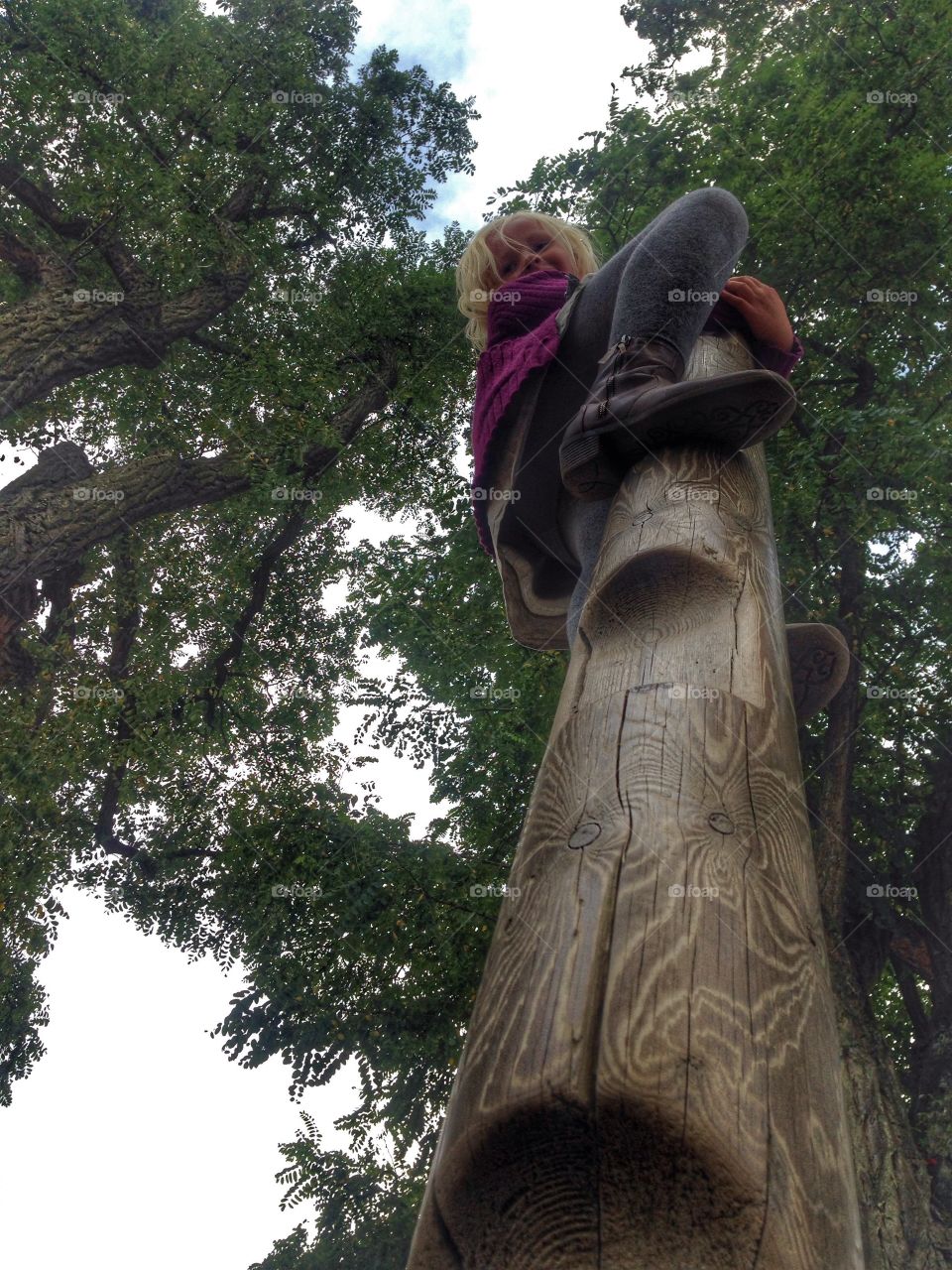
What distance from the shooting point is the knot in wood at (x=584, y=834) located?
1271 mm

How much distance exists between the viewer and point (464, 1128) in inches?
39.4

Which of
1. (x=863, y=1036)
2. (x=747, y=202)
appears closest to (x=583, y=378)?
(x=863, y=1036)

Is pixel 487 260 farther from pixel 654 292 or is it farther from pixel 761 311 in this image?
pixel 654 292

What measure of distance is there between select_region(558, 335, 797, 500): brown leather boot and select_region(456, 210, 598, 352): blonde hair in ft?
3.89

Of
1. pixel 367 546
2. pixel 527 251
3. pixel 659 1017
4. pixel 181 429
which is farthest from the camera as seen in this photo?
pixel 181 429

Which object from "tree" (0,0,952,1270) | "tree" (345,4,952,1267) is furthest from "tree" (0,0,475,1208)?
"tree" (345,4,952,1267)

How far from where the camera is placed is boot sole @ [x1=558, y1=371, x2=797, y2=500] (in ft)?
5.98

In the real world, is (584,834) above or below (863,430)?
below

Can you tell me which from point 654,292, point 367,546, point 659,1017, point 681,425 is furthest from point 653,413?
point 367,546

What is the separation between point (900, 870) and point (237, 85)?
1168 cm

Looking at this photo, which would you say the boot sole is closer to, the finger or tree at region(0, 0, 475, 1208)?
the finger

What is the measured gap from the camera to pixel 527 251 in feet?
10.2

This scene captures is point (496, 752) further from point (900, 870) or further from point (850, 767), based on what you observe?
point (900, 870)

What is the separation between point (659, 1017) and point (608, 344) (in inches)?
73.4
